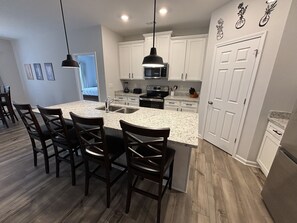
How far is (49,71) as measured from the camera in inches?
184

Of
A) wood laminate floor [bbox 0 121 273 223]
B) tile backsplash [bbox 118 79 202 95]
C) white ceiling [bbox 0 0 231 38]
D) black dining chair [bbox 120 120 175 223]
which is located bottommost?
wood laminate floor [bbox 0 121 273 223]

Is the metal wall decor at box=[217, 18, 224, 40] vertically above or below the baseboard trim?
above

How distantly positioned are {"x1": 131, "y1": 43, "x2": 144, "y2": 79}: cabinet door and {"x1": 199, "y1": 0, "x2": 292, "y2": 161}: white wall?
6.31ft

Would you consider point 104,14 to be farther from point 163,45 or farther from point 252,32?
point 252,32

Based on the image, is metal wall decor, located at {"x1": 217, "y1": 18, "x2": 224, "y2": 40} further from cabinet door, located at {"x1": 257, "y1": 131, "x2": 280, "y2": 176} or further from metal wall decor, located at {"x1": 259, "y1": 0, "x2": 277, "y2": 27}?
cabinet door, located at {"x1": 257, "y1": 131, "x2": 280, "y2": 176}

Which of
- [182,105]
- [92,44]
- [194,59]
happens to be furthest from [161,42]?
[92,44]

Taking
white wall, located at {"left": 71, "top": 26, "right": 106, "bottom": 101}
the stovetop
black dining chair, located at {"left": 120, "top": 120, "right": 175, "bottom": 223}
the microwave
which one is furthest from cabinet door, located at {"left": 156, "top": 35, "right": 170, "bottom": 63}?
black dining chair, located at {"left": 120, "top": 120, "right": 175, "bottom": 223}

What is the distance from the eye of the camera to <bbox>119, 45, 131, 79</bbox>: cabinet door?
392cm

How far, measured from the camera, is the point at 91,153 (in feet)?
4.80

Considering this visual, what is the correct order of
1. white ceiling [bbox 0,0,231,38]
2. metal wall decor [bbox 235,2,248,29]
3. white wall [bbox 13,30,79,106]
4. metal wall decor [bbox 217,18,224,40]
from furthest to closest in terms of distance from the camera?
1. white wall [bbox 13,30,79,106]
2. metal wall decor [bbox 217,18,224,40]
3. white ceiling [bbox 0,0,231,38]
4. metal wall decor [bbox 235,2,248,29]

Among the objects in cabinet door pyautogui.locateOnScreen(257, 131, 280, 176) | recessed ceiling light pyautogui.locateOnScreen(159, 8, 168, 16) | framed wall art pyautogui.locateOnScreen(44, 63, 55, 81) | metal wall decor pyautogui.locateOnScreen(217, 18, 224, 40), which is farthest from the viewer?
framed wall art pyautogui.locateOnScreen(44, 63, 55, 81)

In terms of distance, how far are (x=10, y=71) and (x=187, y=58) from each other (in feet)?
22.3

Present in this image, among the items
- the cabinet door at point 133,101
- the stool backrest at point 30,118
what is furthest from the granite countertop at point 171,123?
the cabinet door at point 133,101

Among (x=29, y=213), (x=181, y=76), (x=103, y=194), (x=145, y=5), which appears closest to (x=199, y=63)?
(x=181, y=76)
